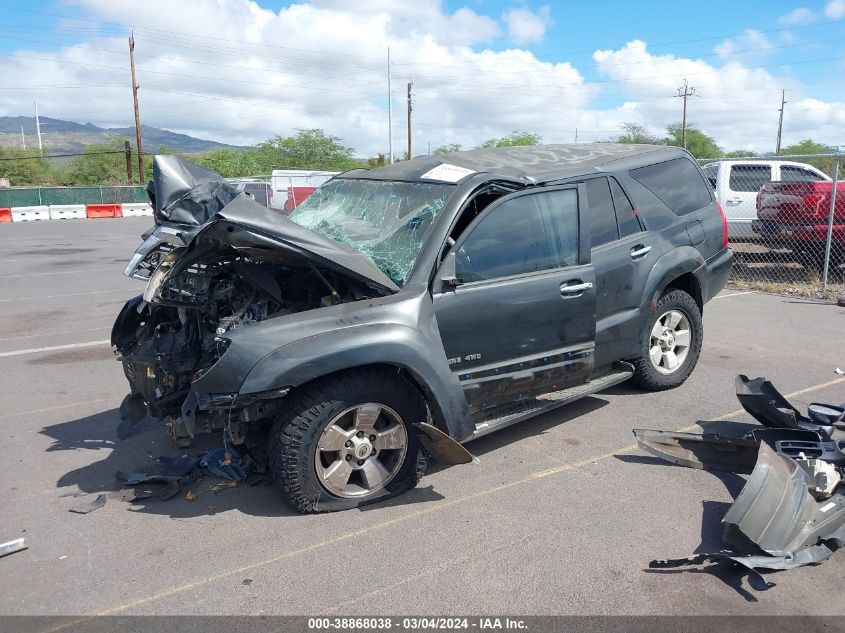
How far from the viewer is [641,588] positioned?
318 cm

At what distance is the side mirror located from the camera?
4.19 metres

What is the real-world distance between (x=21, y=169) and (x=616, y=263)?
66.8 m

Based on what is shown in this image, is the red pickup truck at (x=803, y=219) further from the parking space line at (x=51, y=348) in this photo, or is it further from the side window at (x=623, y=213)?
the parking space line at (x=51, y=348)

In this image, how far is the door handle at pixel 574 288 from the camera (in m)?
4.64

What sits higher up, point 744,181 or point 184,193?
point 744,181

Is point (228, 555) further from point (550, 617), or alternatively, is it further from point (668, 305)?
point (668, 305)

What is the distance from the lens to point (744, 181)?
1346 centimetres

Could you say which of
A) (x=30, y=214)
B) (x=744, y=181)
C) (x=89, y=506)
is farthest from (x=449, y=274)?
(x=30, y=214)

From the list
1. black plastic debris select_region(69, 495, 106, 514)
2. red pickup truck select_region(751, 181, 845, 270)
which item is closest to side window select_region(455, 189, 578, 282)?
black plastic debris select_region(69, 495, 106, 514)

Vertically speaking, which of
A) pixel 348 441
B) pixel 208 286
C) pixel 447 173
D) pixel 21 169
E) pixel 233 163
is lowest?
pixel 348 441

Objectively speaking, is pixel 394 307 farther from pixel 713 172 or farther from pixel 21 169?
pixel 21 169

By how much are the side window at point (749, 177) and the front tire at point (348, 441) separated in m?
11.5

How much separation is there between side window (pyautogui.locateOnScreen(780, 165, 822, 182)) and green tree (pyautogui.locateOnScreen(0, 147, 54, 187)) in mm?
60888

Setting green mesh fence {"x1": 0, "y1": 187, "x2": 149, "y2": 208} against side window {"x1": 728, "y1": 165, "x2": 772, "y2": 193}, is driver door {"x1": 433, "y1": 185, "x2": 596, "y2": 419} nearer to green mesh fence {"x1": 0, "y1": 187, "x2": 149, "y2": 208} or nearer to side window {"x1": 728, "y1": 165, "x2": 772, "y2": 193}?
side window {"x1": 728, "y1": 165, "x2": 772, "y2": 193}
